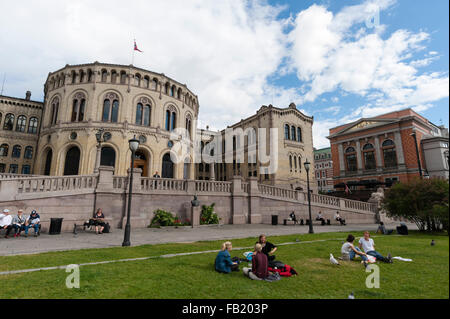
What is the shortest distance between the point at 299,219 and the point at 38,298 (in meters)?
20.9

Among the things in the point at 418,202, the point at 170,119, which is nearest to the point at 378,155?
the point at 418,202

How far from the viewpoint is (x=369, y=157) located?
158ft

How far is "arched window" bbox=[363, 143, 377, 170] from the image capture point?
47.2 meters

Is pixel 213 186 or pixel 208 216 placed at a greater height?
pixel 213 186

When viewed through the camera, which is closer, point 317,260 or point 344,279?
point 344,279

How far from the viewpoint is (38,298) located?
4.16 m

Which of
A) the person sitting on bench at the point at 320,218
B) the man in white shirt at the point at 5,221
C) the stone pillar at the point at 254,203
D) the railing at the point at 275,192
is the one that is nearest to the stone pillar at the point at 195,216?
the stone pillar at the point at 254,203

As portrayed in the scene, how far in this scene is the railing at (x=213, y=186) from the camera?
19.4 m

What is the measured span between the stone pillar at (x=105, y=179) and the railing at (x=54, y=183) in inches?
18.0

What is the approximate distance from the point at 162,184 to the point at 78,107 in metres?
19.1

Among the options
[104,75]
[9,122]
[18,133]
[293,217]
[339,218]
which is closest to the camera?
[293,217]

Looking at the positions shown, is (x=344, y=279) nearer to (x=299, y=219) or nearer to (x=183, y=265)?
(x=183, y=265)

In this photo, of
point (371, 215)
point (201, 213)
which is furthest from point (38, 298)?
point (371, 215)

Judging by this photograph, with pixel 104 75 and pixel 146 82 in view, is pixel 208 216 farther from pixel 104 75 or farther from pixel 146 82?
pixel 104 75
